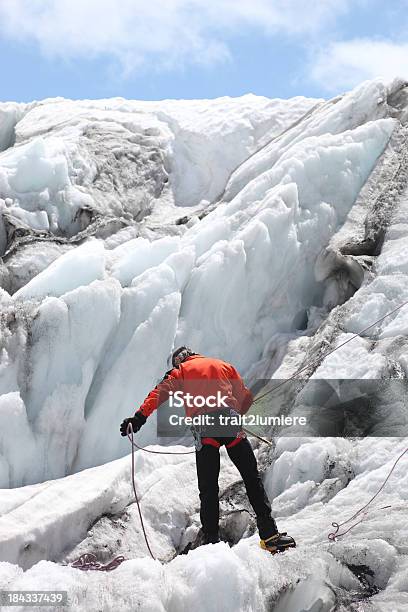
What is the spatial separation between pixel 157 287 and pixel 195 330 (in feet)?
2.48

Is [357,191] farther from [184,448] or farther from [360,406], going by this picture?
[184,448]

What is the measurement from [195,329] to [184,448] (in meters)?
1.83

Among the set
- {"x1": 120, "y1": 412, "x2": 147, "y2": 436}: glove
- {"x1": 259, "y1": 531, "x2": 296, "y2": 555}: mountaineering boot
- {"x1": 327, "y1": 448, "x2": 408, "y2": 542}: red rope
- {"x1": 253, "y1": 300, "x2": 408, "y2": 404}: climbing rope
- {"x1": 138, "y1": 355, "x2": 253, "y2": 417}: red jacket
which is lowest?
{"x1": 259, "y1": 531, "x2": 296, "y2": 555}: mountaineering boot

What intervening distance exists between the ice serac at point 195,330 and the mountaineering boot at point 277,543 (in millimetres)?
224

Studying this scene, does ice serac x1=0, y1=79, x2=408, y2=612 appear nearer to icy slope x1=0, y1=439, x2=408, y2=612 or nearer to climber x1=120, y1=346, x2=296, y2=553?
icy slope x1=0, y1=439, x2=408, y2=612

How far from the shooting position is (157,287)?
9367 mm

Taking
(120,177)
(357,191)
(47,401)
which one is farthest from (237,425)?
(120,177)

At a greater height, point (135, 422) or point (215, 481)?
point (135, 422)

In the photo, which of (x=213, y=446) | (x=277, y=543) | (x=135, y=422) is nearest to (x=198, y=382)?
(x=213, y=446)

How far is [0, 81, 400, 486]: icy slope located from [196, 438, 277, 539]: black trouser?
2293mm

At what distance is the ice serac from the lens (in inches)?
199

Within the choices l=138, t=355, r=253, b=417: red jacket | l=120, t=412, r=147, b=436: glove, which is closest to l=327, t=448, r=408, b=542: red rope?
l=138, t=355, r=253, b=417: red jacket

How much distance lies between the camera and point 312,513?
6.71 meters

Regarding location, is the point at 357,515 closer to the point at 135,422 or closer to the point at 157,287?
the point at 135,422
